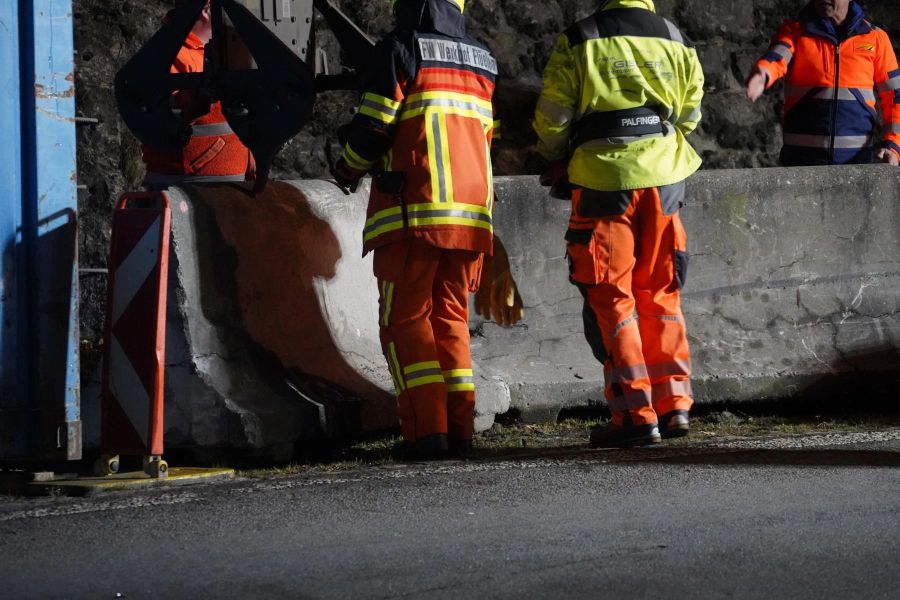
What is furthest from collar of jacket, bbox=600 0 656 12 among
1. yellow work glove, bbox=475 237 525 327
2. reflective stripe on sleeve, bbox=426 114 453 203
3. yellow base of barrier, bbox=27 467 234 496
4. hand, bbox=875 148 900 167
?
hand, bbox=875 148 900 167

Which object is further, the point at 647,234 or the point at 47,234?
the point at 647,234

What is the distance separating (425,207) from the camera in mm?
5324

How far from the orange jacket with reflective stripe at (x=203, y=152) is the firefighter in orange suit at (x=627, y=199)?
59.4 inches

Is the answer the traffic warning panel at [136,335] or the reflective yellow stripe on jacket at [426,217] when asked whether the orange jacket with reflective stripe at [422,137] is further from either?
the traffic warning panel at [136,335]

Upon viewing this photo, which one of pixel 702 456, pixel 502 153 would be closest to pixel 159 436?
pixel 702 456

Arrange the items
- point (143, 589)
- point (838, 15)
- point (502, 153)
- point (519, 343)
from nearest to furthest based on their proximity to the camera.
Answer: point (143, 589) → point (519, 343) → point (838, 15) → point (502, 153)

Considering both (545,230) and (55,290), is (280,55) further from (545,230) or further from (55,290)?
(545,230)

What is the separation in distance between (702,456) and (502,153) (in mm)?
5208

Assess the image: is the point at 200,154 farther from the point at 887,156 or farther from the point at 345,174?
the point at 887,156

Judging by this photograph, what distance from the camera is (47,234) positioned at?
502cm

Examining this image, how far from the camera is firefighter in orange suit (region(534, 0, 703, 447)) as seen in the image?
5.62 metres

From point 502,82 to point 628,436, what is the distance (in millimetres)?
5113

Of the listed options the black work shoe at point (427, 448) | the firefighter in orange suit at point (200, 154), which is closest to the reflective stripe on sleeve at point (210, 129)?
the firefighter in orange suit at point (200, 154)

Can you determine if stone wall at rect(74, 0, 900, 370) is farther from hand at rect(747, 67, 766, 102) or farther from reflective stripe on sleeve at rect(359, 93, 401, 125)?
reflective stripe on sleeve at rect(359, 93, 401, 125)
